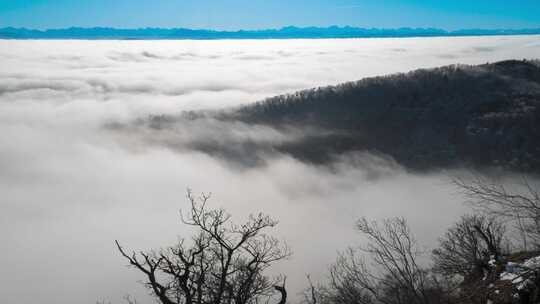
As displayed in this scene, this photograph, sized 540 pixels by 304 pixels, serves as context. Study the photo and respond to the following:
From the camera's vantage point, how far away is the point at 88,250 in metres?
Result: 96.1

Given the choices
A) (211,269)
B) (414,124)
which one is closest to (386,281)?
(211,269)

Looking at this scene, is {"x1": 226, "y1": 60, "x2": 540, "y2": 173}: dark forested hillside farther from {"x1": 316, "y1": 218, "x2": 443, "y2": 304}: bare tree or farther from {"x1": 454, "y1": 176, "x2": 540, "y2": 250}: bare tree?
{"x1": 454, "y1": 176, "x2": 540, "y2": 250}: bare tree

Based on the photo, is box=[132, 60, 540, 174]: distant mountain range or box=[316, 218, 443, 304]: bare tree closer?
box=[316, 218, 443, 304]: bare tree

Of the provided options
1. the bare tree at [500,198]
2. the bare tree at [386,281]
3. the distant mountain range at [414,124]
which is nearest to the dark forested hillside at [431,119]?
the distant mountain range at [414,124]

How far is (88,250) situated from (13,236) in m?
23.5

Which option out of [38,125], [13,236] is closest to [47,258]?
[13,236]

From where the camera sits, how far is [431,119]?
590ft

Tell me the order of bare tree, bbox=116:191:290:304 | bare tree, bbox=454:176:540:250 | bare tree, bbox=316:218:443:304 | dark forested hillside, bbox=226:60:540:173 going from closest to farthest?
1. bare tree, bbox=454:176:540:250
2. bare tree, bbox=316:218:443:304
3. bare tree, bbox=116:191:290:304
4. dark forested hillside, bbox=226:60:540:173

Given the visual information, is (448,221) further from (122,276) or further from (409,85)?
(409,85)

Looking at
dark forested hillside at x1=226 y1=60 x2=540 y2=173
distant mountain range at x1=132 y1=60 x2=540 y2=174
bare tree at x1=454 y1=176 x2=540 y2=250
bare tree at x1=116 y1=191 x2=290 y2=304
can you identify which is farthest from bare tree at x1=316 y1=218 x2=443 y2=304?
distant mountain range at x1=132 y1=60 x2=540 y2=174

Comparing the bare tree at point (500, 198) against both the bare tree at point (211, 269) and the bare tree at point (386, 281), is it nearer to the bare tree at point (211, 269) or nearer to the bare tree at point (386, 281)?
the bare tree at point (386, 281)

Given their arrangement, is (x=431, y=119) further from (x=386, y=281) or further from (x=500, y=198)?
(x=500, y=198)

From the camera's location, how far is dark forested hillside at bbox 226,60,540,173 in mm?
154000

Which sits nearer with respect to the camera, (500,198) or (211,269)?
(500,198)
